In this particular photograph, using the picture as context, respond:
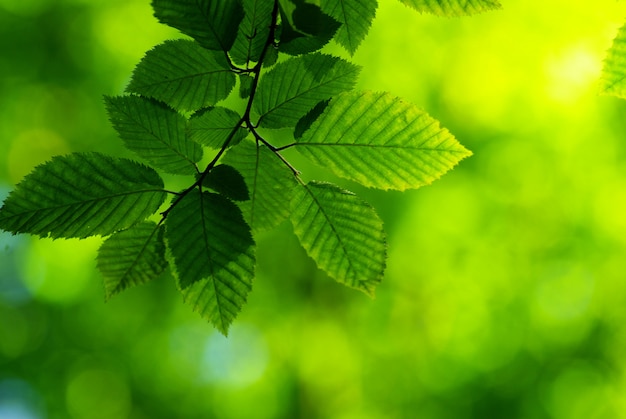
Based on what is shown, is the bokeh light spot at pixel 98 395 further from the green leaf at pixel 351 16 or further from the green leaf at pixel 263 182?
the green leaf at pixel 351 16

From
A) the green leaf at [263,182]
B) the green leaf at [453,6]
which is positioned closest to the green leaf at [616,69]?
the green leaf at [453,6]

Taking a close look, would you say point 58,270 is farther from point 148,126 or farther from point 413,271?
point 148,126

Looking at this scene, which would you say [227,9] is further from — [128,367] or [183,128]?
[128,367]

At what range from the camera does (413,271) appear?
7.78 m

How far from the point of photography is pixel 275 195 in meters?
0.77

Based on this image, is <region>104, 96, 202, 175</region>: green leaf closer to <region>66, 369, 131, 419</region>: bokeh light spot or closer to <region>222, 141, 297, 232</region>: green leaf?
<region>222, 141, 297, 232</region>: green leaf

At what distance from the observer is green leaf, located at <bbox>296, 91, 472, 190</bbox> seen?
0.73 metres

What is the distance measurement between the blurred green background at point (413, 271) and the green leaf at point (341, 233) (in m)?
6.43

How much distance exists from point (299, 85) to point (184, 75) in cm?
15

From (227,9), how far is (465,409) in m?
7.36

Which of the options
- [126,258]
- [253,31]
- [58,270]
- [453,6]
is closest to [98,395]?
[58,270]

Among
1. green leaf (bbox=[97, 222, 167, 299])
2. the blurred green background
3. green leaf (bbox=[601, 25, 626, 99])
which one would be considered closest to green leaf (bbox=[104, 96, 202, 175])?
green leaf (bbox=[97, 222, 167, 299])

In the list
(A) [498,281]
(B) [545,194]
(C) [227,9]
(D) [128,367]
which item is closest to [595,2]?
(B) [545,194]

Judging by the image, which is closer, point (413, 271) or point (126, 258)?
point (126, 258)
